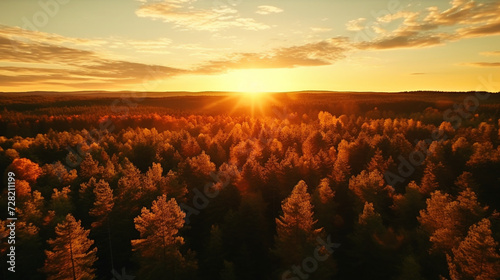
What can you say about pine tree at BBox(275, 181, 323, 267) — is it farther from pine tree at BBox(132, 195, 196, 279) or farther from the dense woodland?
pine tree at BBox(132, 195, 196, 279)

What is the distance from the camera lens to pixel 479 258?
2506 cm

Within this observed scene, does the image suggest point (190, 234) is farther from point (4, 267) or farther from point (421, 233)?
point (421, 233)

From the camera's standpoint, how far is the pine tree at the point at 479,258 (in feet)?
80.1

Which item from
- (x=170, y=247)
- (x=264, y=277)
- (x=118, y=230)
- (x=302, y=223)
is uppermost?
(x=302, y=223)

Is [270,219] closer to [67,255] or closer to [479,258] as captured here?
[67,255]

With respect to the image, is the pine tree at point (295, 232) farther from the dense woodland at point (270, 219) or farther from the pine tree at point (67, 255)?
the pine tree at point (67, 255)

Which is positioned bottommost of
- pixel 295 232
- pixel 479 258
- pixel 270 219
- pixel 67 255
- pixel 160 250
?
pixel 270 219

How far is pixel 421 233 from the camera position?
118 ft

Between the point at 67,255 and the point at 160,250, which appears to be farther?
the point at 160,250

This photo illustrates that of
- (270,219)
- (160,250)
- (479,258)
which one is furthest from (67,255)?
(479,258)

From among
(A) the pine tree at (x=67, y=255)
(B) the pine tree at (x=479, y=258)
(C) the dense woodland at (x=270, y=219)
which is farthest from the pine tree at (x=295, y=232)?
(A) the pine tree at (x=67, y=255)

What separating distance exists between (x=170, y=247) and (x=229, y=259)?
9.52 m

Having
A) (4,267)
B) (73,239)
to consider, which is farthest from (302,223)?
(4,267)

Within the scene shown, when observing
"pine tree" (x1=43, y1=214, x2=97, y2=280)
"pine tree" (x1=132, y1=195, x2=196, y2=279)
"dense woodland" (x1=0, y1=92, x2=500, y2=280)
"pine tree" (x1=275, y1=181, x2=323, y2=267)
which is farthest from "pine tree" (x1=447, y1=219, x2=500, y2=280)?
"pine tree" (x1=43, y1=214, x2=97, y2=280)
